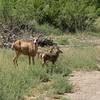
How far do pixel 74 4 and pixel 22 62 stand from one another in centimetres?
1958

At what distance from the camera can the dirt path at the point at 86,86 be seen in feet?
41.9

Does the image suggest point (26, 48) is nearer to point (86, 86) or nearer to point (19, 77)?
point (86, 86)

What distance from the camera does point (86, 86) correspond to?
47.4ft

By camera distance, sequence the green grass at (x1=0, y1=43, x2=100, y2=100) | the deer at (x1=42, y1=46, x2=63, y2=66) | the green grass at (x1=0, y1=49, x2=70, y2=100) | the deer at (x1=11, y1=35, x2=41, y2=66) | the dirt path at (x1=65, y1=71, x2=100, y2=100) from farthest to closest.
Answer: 1. the deer at (x1=11, y1=35, x2=41, y2=66)
2. the deer at (x1=42, y1=46, x2=63, y2=66)
3. the dirt path at (x1=65, y1=71, x2=100, y2=100)
4. the green grass at (x1=0, y1=43, x2=100, y2=100)
5. the green grass at (x1=0, y1=49, x2=70, y2=100)

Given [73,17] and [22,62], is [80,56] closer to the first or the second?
[22,62]

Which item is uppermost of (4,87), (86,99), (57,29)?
(4,87)

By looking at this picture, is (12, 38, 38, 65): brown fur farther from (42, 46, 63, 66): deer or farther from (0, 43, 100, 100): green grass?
(42, 46, 63, 66): deer

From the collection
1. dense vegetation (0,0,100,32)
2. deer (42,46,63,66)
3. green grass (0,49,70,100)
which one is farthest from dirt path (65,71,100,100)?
dense vegetation (0,0,100,32)

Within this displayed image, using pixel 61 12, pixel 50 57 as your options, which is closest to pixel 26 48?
pixel 50 57

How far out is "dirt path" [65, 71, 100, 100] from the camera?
12.8m

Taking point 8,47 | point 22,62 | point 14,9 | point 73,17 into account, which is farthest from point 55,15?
point 22,62

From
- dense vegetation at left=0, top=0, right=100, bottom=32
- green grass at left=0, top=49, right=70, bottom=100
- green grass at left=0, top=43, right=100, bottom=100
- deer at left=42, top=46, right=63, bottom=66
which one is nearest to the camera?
green grass at left=0, top=49, right=70, bottom=100

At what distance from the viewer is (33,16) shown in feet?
113

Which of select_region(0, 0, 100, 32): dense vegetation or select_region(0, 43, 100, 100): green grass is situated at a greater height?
select_region(0, 43, 100, 100): green grass
